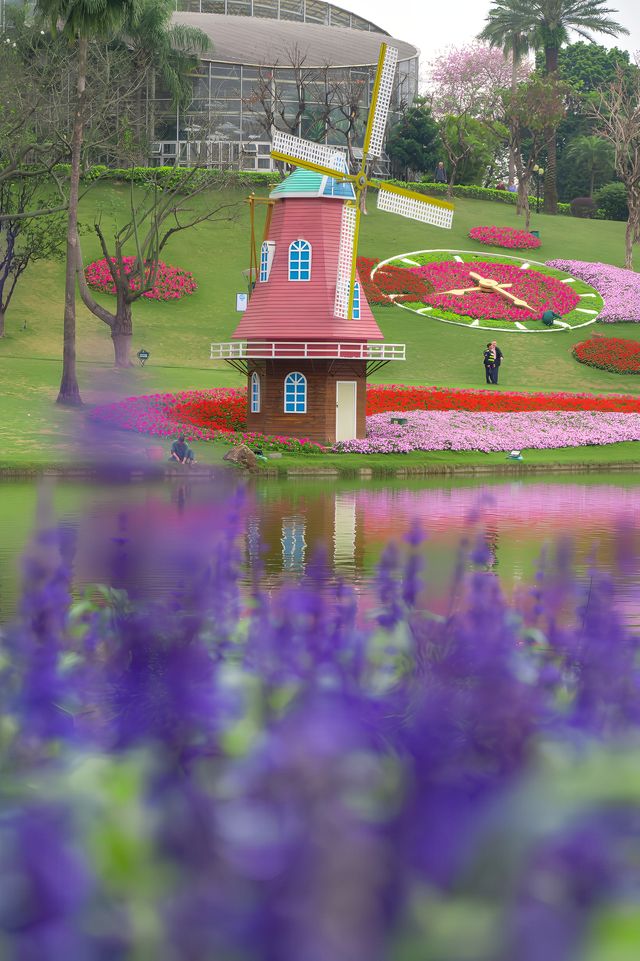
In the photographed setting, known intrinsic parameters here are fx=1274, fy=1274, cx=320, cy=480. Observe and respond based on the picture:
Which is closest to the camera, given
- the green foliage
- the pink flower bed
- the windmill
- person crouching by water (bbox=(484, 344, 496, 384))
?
the windmill

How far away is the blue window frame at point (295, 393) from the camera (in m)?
34.3

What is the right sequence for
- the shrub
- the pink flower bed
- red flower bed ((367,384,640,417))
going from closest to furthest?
red flower bed ((367,384,640,417))
the pink flower bed
the shrub

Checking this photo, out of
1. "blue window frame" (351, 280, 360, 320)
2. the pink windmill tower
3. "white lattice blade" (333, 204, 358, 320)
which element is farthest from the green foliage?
"white lattice blade" (333, 204, 358, 320)

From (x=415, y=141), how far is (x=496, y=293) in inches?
967

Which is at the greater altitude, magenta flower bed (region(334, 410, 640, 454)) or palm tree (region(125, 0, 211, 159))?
palm tree (region(125, 0, 211, 159))

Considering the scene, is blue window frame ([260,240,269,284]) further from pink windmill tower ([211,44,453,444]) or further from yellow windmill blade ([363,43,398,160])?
yellow windmill blade ([363,43,398,160])

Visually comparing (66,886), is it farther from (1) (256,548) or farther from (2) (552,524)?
(2) (552,524)

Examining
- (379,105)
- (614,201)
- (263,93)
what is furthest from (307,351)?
(614,201)

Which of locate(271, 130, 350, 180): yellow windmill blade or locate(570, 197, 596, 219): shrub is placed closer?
locate(271, 130, 350, 180): yellow windmill blade

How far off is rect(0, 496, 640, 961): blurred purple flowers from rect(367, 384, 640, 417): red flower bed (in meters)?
32.9

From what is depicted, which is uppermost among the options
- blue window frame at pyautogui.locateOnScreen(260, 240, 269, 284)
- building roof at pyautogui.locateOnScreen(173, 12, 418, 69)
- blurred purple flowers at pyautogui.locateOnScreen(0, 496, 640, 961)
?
building roof at pyautogui.locateOnScreen(173, 12, 418, 69)

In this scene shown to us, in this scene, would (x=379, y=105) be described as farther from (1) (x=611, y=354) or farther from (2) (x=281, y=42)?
(2) (x=281, y=42)

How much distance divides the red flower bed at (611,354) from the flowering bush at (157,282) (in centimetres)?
1771

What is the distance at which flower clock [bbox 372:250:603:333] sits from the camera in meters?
57.1
